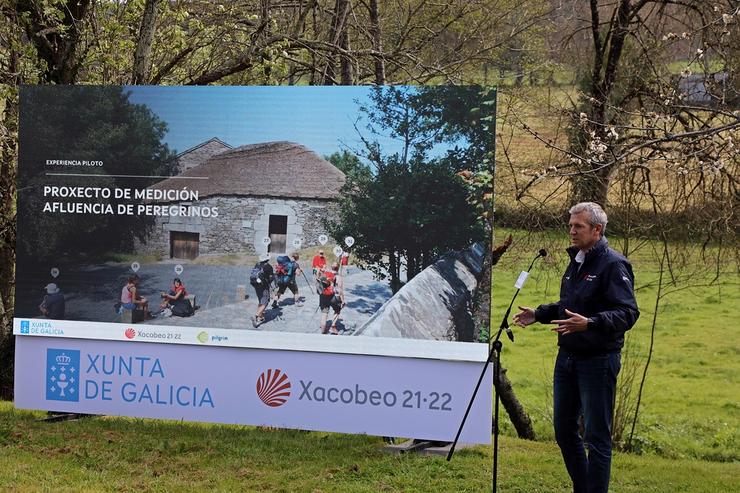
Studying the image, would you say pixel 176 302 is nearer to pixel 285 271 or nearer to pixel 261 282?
pixel 261 282

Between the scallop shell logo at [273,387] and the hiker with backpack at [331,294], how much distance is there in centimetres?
55

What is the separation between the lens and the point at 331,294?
8195 mm

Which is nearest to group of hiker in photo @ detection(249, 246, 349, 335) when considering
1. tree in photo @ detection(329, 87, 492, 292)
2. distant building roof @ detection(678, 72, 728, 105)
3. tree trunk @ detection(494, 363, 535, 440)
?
tree in photo @ detection(329, 87, 492, 292)

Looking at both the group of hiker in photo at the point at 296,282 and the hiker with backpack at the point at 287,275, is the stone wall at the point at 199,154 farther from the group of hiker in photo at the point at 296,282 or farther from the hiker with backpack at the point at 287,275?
the hiker with backpack at the point at 287,275

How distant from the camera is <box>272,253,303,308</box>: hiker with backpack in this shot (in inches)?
327

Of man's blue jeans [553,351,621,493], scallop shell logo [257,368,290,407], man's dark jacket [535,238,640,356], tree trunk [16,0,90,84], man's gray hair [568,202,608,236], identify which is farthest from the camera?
tree trunk [16,0,90,84]

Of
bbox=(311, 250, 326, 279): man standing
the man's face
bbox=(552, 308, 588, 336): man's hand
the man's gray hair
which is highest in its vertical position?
the man's gray hair

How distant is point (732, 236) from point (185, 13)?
6.87m

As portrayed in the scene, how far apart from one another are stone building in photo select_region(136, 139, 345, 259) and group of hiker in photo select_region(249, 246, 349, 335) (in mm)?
131

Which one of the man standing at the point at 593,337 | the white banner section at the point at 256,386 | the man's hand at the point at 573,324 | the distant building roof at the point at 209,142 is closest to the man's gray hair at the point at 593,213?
the man standing at the point at 593,337

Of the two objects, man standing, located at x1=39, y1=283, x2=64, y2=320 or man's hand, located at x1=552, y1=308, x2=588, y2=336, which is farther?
man standing, located at x1=39, y1=283, x2=64, y2=320

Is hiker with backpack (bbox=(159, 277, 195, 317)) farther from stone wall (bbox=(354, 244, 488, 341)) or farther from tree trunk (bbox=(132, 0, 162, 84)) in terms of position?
tree trunk (bbox=(132, 0, 162, 84))

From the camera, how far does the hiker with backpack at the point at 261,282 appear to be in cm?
837

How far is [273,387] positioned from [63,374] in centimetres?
199
